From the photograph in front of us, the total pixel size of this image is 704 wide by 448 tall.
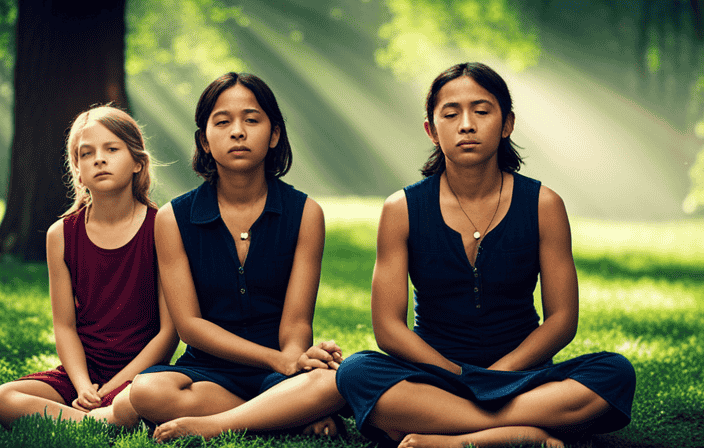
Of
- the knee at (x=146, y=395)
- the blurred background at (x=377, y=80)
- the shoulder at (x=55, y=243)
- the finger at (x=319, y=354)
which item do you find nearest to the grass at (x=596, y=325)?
the knee at (x=146, y=395)

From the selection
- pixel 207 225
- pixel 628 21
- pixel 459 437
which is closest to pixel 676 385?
pixel 459 437

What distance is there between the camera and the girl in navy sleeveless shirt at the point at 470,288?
2.79 metres

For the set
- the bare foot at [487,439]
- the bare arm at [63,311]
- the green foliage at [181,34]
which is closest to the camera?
the bare foot at [487,439]

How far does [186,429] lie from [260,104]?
152cm

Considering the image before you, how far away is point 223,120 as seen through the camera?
3266 mm

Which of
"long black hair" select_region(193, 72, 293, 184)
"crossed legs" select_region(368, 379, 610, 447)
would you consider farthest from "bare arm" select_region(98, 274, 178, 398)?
"crossed legs" select_region(368, 379, 610, 447)

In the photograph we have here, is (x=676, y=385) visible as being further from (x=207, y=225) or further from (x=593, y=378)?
(x=207, y=225)

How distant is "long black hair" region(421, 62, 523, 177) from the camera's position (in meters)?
3.14

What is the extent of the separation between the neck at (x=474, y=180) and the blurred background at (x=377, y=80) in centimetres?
619

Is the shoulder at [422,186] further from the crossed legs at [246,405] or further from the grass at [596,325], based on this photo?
the grass at [596,325]

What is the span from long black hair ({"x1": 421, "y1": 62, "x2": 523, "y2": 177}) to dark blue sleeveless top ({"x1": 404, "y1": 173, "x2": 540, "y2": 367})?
0.21 metres

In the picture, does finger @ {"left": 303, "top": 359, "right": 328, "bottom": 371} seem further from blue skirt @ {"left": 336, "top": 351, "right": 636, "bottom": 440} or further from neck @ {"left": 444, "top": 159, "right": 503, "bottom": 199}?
neck @ {"left": 444, "top": 159, "right": 503, "bottom": 199}

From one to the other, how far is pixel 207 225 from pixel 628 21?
1473 centimetres

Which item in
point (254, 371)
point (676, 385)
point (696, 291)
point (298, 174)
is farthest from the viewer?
point (298, 174)
